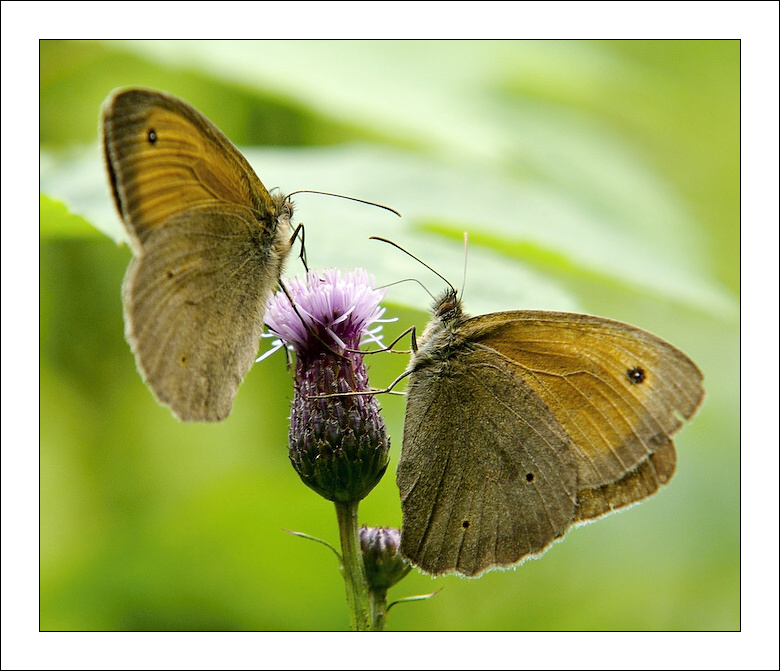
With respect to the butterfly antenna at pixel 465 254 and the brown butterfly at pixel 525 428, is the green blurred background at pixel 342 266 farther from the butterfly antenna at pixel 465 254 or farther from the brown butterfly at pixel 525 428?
the brown butterfly at pixel 525 428

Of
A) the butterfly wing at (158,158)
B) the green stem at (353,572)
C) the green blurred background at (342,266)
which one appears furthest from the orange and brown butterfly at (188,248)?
the green stem at (353,572)

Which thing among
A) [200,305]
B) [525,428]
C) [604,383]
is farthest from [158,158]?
[604,383]

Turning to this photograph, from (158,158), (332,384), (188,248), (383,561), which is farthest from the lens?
(332,384)

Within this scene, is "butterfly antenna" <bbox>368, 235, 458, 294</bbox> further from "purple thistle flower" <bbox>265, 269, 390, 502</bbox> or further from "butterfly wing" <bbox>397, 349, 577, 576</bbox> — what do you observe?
"butterfly wing" <bbox>397, 349, 577, 576</bbox>

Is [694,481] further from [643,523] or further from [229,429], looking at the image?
[229,429]

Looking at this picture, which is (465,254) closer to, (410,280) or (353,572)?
(410,280)

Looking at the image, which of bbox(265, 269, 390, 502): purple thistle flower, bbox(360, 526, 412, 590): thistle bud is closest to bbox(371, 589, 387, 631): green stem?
bbox(360, 526, 412, 590): thistle bud

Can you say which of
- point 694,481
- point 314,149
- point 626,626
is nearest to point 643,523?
point 694,481
